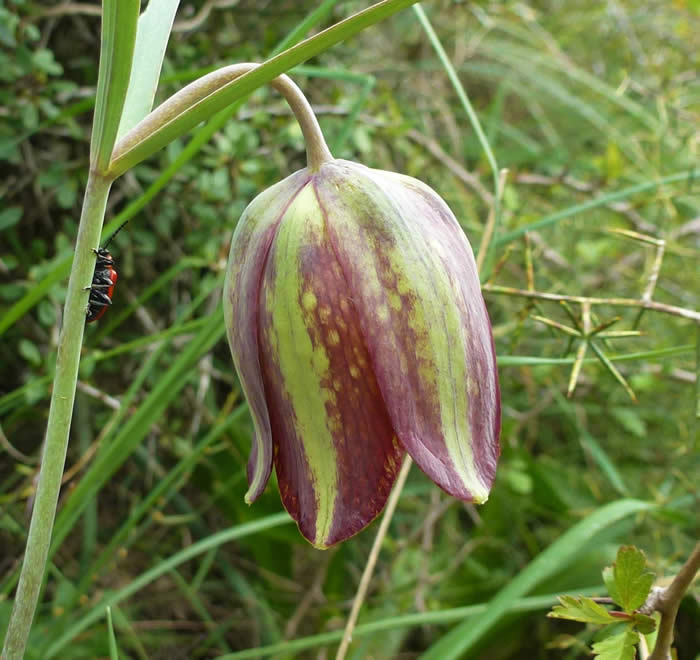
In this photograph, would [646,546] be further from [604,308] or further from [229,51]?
[229,51]

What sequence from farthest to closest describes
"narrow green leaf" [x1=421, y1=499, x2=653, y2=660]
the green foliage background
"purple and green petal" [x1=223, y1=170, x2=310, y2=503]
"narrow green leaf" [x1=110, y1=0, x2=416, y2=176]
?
the green foliage background
"narrow green leaf" [x1=421, y1=499, x2=653, y2=660]
"purple and green petal" [x1=223, y1=170, x2=310, y2=503]
"narrow green leaf" [x1=110, y1=0, x2=416, y2=176]

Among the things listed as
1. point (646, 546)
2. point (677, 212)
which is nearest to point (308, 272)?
point (646, 546)

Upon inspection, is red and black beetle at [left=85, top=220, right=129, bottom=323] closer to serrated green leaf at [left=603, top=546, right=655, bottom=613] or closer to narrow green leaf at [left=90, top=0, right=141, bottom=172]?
narrow green leaf at [left=90, top=0, right=141, bottom=172]

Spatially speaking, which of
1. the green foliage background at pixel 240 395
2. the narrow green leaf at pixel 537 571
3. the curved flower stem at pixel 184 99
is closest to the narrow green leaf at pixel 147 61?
the curved flower stem at pixel 184 99

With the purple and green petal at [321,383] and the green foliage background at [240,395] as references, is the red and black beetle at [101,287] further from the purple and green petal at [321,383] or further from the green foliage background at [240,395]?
the green foliage background at [240,395]

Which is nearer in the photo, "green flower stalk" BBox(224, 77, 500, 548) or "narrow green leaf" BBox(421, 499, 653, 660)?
"green flower stalk" BBox(224, 77, 500, 548)

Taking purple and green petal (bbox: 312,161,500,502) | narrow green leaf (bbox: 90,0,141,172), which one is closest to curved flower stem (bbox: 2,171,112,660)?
narrow green leaf (bbox: 90,0,141,172)
